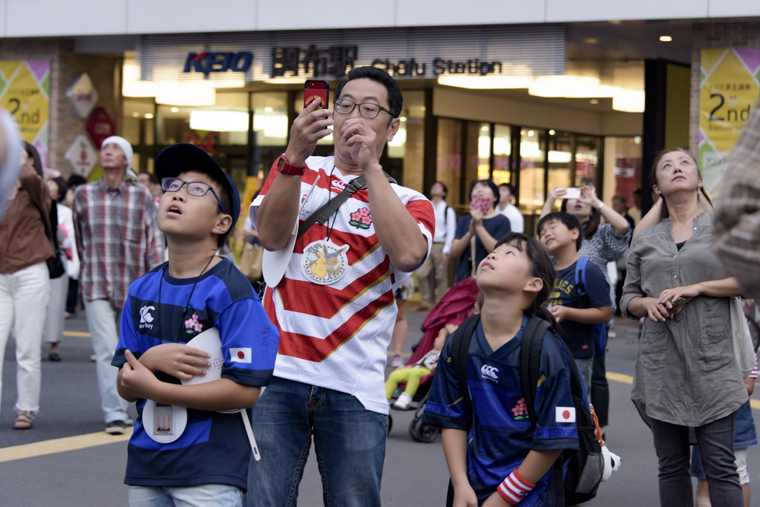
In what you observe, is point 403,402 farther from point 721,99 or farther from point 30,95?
point 30,95

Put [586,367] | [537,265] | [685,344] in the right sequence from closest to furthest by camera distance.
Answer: [537,265]
[685,344]
[586,367]

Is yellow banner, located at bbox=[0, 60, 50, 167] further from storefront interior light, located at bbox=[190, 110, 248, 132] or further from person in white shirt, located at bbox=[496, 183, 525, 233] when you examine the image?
person in white shirt, located at bbox=[496, 183, 525, 233]

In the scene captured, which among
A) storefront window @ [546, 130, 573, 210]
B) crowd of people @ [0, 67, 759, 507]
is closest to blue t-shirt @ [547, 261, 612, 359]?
crowd of people @ [0, 67, 759, 507]

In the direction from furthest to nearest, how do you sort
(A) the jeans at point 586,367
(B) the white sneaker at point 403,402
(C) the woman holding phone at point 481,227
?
1. (C) the woman holding phone at point 481,227
2. (B) the white sneaker at point 403,402
3. (A) the jeans at point 586,367

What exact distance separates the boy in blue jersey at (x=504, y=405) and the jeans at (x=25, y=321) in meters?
4.58

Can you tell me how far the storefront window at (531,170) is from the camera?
21891 millimetres

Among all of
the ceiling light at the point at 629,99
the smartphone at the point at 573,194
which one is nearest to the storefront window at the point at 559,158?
the ceiling light at the point at 629,99

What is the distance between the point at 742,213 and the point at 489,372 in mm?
1801

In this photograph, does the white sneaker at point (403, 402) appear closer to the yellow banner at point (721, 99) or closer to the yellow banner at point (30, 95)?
the yellow banner at point (721, 99)

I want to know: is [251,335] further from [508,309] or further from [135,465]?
[508,309]

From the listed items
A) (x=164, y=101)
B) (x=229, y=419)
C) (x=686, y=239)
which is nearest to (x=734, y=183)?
(x=229, y=419)

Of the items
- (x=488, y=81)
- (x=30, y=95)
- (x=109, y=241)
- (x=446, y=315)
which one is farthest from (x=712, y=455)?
(x=30, y=95)

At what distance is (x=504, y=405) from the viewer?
10.8ft

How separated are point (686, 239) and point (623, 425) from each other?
154 inches
